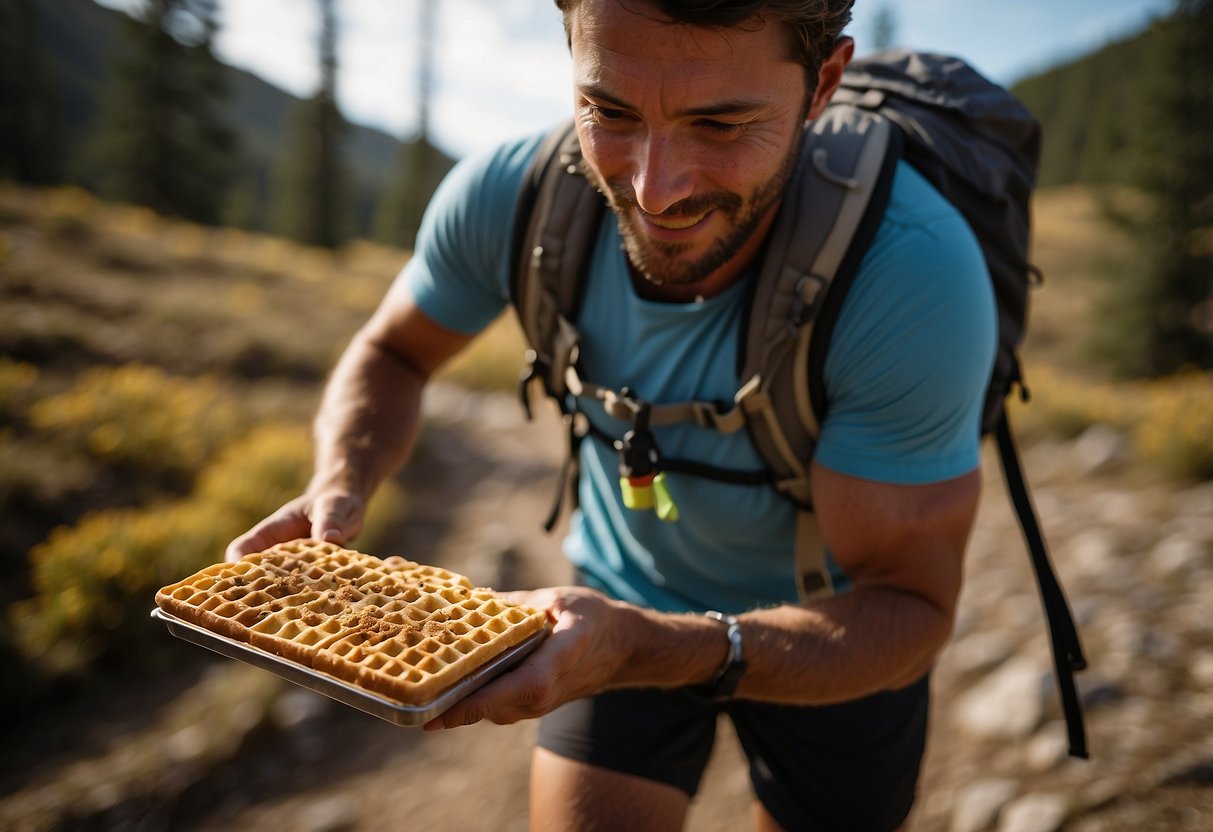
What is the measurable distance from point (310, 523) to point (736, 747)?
3519 millimetres

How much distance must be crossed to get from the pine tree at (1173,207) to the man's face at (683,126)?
79.7 feet

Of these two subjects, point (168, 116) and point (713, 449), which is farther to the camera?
point (168, 116)

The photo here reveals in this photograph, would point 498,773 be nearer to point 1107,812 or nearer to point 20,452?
point 1107,812

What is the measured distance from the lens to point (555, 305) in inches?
106

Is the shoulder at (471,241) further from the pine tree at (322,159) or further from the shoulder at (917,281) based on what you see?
the pine tree at (322,159)

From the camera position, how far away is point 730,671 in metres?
2.24

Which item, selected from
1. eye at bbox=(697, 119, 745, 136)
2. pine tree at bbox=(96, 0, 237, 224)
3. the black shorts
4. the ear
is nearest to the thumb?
the black shorts

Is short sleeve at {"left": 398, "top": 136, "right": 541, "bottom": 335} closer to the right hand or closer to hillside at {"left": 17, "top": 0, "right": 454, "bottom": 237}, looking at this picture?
the right hand

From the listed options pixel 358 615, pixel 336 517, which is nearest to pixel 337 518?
pixel 336 517

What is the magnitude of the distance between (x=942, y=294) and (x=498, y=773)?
393 cm

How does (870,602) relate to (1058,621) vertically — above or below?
above

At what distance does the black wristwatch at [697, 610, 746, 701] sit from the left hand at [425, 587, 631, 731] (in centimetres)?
31

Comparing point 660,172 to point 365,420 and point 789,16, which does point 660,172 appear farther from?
point 365,420

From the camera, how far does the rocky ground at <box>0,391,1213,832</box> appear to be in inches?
159
